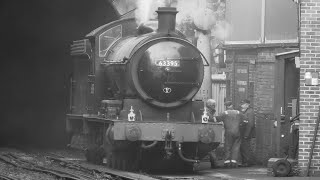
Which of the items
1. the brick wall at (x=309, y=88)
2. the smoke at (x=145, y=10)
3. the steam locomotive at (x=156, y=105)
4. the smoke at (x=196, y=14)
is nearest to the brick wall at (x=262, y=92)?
the smoke at (x=196, y=14)

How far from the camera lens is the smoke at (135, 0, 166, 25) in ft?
61.3

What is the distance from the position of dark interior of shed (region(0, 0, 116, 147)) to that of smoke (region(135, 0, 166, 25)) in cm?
582

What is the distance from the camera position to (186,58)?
53.4ft

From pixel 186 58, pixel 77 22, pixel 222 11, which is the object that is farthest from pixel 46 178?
pixel 77 22

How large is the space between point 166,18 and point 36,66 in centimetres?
1249

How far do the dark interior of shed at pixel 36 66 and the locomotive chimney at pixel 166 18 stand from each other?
8433 mm

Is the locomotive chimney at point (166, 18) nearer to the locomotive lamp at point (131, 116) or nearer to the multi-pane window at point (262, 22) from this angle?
the locomotive lamp at point (131, 116)

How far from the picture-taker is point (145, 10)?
746 inches

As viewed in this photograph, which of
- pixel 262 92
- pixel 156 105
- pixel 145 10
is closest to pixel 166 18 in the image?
pixel 156 105

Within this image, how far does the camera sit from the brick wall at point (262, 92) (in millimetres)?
18844

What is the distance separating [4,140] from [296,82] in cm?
1243

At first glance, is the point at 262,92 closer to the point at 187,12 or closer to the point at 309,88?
the point at 187,12

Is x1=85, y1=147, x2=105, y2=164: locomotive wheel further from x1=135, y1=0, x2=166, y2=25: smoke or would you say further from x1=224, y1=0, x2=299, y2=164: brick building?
x1=224, y1=0, x2=299, y2=164: brick building

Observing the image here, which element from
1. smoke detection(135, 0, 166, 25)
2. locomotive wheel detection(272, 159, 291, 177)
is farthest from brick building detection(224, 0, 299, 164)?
locomotive wheel detection(272, 159, 291, 177)
